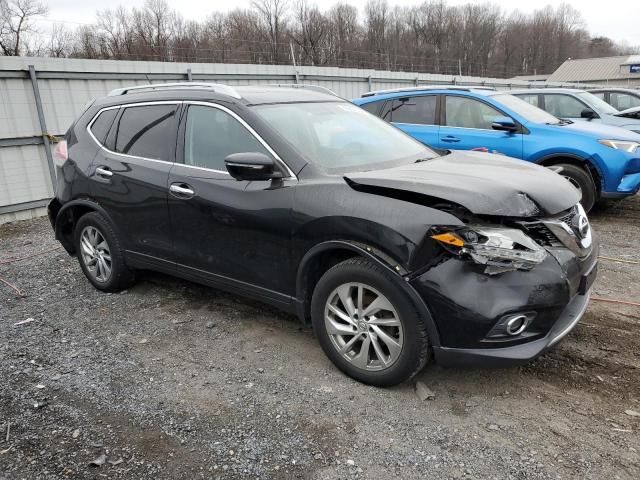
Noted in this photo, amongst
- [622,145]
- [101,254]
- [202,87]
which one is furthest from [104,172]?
[622,145]

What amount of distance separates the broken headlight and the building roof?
6723cm

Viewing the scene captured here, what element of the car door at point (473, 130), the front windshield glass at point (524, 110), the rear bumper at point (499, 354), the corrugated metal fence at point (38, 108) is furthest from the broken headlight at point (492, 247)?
the corrugated metal fence at point (38, 108)

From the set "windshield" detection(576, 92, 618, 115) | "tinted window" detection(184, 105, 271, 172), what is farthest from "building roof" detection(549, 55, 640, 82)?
"tinted window" detection(184, 105, 271, 172)

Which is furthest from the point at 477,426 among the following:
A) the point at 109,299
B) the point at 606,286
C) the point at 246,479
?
the point at 109,299

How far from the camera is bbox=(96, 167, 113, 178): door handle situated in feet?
14.2

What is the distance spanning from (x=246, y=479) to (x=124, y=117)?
10.7ft

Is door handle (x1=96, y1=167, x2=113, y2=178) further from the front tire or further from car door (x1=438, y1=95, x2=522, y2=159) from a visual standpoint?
car door (x1=438, y1=95, x2=522, y2=159)

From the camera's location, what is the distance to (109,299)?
468 centimetres

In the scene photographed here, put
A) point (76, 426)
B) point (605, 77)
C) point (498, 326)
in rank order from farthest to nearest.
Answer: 1. point (605, 77)
2. point (76, 426)
3. point (498, 326)

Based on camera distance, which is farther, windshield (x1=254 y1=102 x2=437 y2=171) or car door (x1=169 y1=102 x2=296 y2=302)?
windshield (x1=254 y1=102 x2=437 y2=171)

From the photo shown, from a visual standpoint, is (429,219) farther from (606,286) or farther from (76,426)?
(606,286)

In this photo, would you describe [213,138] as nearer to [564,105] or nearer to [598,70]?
[564,105]

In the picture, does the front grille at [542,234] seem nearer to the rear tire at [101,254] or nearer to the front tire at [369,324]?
the front tire at [369,324]

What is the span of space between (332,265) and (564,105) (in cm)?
892
